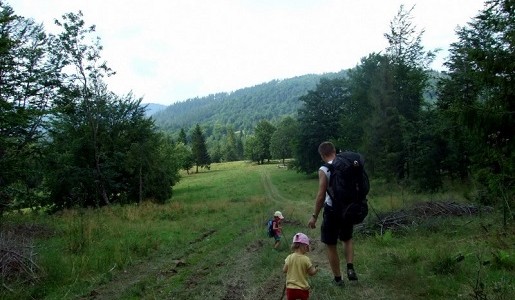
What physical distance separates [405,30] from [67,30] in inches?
1018

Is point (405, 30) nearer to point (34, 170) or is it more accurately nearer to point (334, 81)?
point (334, 81)

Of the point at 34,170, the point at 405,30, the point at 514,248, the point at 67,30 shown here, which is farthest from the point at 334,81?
the point at 514,248

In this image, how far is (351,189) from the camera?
621cm

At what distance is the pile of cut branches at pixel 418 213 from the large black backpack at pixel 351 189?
5730mm

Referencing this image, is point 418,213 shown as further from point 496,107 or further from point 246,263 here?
point 246,263

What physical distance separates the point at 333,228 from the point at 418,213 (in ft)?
25.2

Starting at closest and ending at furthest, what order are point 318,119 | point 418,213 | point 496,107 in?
point 496,107 < point 418,213 < point 318,119

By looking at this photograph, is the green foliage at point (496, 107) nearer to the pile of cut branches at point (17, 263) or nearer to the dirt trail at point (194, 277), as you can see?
the dirt trail at point (194, 277)

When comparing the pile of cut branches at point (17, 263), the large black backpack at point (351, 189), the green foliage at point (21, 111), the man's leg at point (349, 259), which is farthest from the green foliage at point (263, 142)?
the large black backpack at point (351, 189)

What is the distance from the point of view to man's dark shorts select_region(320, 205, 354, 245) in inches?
253

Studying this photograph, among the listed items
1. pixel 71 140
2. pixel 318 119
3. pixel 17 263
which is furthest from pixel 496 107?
pixel 318 119

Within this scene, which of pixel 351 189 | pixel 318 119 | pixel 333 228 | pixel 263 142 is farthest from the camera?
pixel 263 142

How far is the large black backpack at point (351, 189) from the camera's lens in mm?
6184

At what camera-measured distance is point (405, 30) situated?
3169 cm
